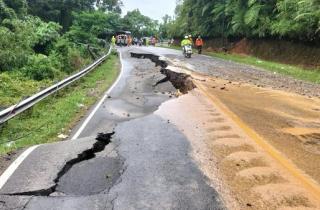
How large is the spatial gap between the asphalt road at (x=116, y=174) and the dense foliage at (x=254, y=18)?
18884 mm

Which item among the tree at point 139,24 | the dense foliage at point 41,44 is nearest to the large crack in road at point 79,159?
the dense foliage at point 41,44

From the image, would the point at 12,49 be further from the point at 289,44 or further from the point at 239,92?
the point at 289,44

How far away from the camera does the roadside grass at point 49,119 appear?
30.5 feet

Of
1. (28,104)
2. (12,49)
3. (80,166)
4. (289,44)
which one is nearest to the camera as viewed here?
(80,166)

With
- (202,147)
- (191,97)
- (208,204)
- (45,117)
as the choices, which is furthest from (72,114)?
(208,204)

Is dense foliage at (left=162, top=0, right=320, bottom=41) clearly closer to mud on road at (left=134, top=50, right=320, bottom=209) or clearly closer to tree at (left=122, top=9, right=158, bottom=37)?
mud on road at (left=134, top=50, right=320, bottom=209)

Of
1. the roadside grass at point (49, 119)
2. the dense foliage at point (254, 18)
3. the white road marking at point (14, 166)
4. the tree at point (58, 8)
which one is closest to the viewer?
the white road marking at point (14, 166)

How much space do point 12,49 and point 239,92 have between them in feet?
32.2

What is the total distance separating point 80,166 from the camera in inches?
275

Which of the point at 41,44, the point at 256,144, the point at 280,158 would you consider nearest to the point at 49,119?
the point at 256,144

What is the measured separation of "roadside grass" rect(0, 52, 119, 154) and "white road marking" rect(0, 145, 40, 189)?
615 mm

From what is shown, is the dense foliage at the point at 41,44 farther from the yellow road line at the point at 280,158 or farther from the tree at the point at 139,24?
the tree at the point at 139,24

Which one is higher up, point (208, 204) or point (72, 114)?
point (208, 204)

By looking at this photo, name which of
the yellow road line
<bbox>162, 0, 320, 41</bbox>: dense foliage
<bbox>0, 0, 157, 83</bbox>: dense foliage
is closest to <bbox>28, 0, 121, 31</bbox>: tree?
<bbox>162, 0, 320, 41</bbox>: dense foliage
